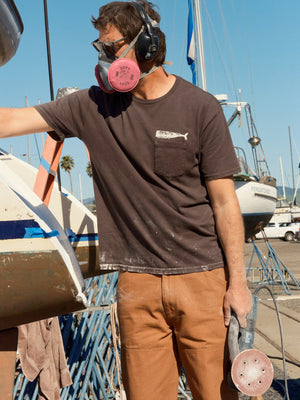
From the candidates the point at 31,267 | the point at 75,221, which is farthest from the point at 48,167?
the point at 31,267

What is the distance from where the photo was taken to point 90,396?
4.48m

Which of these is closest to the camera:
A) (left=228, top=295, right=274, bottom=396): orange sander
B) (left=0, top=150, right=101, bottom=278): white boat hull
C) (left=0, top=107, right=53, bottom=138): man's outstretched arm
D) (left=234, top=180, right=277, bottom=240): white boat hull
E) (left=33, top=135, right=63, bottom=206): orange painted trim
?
(left=228, top=295, right=274, bottom=396): orange sander

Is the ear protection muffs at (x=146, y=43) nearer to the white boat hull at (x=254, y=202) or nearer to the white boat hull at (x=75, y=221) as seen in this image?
the white boat hull at (x=75, y=221)

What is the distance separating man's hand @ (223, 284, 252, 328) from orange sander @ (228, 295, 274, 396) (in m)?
0.02

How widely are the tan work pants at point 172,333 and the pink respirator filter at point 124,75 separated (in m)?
0.74

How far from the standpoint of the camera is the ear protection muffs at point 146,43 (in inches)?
77.3

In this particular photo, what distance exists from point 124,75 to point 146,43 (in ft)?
0.56

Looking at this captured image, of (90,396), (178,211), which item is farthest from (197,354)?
(90,396)

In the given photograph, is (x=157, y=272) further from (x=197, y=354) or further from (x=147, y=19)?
(x=147, y=19)

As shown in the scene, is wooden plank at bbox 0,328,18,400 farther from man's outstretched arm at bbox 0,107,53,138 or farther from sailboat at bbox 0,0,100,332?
man's outstretched arm at bbox 0,107,53,138

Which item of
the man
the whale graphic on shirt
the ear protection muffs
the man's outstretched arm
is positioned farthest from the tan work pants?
the ear protection muffs

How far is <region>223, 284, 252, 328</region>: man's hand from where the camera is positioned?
1.97 m

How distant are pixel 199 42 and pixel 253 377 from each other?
688 inches

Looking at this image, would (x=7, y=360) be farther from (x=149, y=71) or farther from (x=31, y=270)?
(x=149, y=71)
